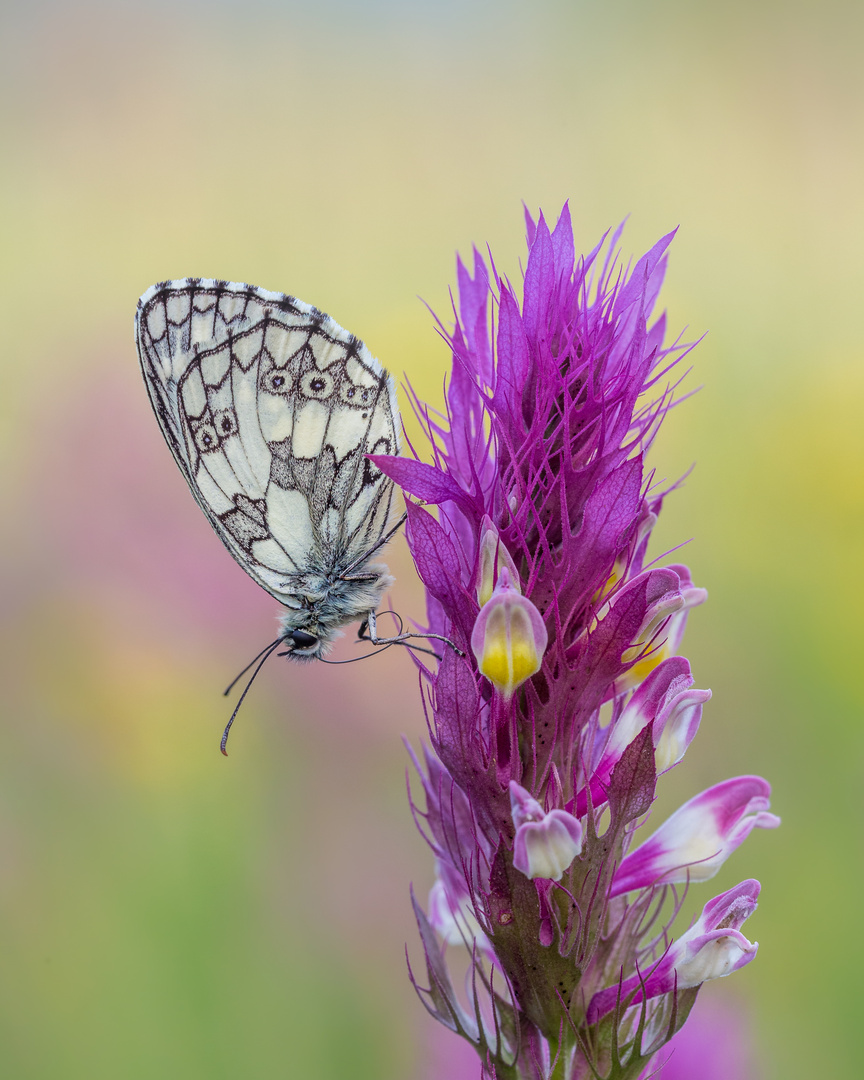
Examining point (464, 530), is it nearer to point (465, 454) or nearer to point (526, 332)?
Result: point (465, 454)

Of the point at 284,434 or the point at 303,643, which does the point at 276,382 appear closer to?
the point at 284,434

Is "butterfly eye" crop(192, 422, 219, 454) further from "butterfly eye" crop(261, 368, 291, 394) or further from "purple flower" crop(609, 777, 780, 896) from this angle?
"purple flower" crop(609, 777, 780, 896)

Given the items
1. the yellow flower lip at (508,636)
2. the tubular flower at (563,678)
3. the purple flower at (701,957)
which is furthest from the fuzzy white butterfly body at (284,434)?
the purple flower at (701,957)

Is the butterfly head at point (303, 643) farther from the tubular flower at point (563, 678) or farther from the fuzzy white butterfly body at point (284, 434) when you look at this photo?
the tubular flower at point (563, 678)

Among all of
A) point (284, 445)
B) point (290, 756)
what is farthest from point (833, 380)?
point (284, 445)

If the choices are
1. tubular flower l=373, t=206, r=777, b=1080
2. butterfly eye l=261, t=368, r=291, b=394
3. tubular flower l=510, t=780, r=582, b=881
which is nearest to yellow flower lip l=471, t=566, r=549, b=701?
tubular flower l=373, t=206, r=777, b=1080

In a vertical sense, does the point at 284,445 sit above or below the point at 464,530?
above
